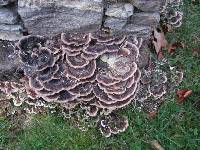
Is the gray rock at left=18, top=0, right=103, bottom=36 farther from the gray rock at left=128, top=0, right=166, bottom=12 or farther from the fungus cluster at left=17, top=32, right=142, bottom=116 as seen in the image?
the gray rock at left=128, top=0, right=166, bottom=12

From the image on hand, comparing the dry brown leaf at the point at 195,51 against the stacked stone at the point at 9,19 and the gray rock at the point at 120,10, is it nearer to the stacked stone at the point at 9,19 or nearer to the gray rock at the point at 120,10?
the gray rock at the point at 120,10

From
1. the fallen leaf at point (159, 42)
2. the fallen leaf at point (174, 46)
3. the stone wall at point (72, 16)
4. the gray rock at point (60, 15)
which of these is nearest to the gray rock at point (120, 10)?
the stone wall at point (72, 16)

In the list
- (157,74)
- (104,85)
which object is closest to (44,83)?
(104,85)

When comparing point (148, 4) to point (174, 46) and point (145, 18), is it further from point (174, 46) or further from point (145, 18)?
point (174, 46)

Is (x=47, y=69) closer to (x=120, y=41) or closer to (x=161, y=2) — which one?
(x=120, y=41)

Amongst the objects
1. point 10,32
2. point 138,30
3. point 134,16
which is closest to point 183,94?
point 138,30
